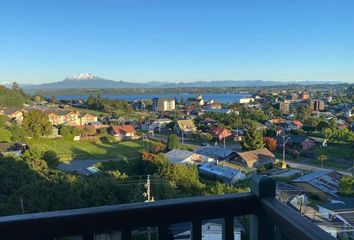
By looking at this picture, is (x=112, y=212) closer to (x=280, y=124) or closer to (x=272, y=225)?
(x=272, y=225)

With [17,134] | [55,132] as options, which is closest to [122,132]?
[55,132]

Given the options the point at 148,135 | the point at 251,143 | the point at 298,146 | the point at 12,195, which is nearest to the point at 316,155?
the point at 298,146

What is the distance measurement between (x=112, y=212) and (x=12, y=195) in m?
7.16

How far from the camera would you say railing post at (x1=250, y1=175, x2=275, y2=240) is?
3.40 ft

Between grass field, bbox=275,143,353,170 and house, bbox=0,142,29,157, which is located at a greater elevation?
house, bbox=0,142,29,157

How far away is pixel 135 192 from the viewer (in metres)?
7.99

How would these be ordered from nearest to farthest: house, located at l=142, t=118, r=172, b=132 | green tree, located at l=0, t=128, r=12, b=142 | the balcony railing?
the balcony railing < green tree, located at l=0, t=128, r=12, b=142 < house, located at l=142, t=118, r=172, b=132

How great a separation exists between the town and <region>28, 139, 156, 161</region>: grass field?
0.17ft

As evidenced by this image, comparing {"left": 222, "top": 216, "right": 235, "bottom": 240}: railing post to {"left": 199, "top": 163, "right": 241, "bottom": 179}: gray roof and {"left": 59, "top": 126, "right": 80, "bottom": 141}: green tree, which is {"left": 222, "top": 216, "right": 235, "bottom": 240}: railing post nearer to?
{"left": 199, "top": 163, "right": 241, "bottom": 179}: gray roof

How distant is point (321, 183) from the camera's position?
11258 mm

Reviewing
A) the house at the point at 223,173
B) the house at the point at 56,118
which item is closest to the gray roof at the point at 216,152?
the house at the point at 223,173

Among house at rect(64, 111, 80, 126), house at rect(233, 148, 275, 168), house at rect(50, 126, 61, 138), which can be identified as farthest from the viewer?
house at rect(64, 111, 80, 126)

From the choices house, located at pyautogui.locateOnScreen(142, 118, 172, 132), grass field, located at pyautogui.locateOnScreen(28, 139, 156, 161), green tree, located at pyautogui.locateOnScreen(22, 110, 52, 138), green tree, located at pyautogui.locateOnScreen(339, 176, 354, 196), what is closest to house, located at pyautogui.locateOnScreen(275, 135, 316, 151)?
grass field, located at pyautogui.locateOnScreen(28, 139, 156, 161)

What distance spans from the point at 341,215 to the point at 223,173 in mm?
5617
